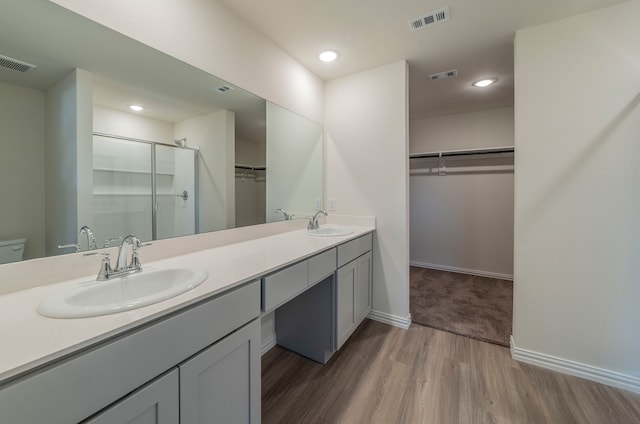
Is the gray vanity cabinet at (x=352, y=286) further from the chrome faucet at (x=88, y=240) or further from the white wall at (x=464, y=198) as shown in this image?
the white wall at (x=464, y=198)

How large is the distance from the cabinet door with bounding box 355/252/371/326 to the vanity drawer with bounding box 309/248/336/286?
46 cm

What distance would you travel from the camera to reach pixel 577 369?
5.63 feet

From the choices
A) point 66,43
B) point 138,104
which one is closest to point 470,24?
point 138,104

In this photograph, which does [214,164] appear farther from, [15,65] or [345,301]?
[345,301]

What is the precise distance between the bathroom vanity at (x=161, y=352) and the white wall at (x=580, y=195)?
5.34 ft

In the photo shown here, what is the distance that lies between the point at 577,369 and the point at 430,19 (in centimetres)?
254

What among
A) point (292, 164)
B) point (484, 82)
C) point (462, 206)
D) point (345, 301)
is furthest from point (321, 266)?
point (462, 206)

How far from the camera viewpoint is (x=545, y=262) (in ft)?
5.91

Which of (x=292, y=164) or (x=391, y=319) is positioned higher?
(x=292, y=164)

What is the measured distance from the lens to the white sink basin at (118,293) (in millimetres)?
744

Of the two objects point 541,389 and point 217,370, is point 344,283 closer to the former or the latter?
point 217,370

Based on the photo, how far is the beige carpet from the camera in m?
2.28

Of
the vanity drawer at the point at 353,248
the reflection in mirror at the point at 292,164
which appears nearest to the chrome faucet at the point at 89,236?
the reflection in mirror at the point at 292,164

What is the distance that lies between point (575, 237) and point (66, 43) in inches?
116
